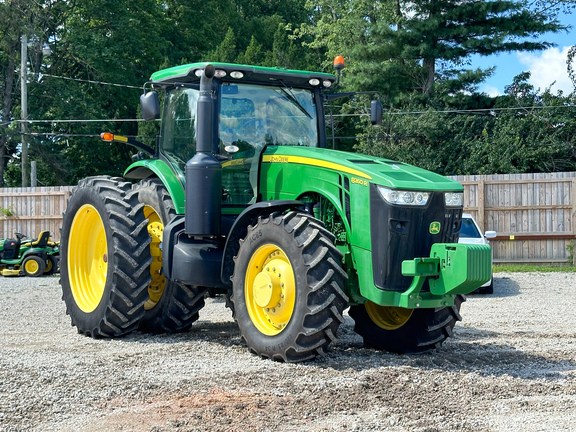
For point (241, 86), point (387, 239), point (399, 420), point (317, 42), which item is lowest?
point (399, 420)

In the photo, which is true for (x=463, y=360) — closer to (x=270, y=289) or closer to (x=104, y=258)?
(x=270, y=289)

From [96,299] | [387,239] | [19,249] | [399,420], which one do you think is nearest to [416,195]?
[387,239]

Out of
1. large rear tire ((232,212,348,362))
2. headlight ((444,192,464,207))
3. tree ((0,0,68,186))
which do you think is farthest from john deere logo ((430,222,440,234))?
tree ((0,0,68,186))

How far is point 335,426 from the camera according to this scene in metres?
4.57

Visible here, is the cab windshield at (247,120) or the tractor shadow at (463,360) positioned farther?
the cab windshield at (247,120)

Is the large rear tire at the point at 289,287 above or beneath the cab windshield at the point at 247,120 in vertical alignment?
beneath

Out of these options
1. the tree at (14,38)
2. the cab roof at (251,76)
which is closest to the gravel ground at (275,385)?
the cab roof at (251,76)

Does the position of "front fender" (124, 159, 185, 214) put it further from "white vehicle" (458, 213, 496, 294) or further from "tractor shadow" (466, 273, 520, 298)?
"tractor shadow" (466, 273, 520, 298)

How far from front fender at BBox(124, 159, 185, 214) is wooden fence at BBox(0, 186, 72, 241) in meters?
13.6

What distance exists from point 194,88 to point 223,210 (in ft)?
4.13

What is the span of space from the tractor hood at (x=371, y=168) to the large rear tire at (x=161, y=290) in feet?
4.71

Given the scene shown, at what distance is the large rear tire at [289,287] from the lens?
19.8 ft

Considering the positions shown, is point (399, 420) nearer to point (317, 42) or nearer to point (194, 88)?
point (194, 88)

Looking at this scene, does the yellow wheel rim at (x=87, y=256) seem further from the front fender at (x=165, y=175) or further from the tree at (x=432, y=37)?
the tree at (x=432, y=37)
